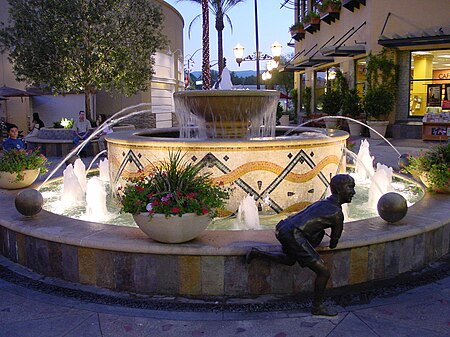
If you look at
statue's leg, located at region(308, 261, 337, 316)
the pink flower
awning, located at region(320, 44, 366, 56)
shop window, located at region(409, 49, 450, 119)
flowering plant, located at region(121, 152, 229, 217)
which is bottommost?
statue's leg, located at region(308, 261, 337, 316)

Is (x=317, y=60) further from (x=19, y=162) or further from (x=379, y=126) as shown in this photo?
(x=19, y=162)

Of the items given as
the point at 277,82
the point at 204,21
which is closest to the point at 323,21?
the point at 204,21

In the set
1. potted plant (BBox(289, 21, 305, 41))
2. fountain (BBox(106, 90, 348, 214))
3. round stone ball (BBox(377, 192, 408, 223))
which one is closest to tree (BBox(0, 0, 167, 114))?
fountain (BBox(106, 90, 348, 214))

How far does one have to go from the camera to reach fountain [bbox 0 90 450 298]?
4.54 m

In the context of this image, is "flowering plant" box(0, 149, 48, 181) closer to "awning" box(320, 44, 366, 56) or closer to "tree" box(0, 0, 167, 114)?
"tree" box(0, 0, 167, 114)

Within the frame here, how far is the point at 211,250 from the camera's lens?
4496 millimetres

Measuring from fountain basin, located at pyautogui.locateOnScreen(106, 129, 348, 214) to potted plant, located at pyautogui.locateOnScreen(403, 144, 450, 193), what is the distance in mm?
1377

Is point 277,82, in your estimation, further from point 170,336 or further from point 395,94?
point 170,336

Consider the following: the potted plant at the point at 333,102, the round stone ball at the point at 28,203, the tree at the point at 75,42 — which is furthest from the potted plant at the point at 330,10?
the round stone ball at the point at 28,203

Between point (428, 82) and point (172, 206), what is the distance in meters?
18.8

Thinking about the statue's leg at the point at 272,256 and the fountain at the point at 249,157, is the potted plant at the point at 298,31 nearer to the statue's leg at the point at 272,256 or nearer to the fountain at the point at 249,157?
the fountain at the point at 249,157

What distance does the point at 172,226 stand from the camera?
4508mm

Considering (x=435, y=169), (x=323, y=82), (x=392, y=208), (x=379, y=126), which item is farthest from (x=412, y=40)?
(x=392, y=208)

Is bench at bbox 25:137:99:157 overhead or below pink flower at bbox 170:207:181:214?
below
